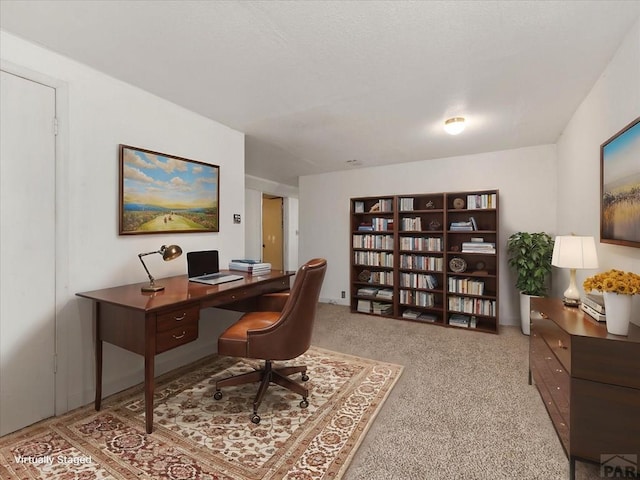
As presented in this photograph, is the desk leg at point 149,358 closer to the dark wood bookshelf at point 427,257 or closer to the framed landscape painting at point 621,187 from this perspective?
the framed landscape painting at point 621,187

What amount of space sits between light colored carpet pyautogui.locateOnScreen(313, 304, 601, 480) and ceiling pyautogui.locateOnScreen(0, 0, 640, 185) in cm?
231

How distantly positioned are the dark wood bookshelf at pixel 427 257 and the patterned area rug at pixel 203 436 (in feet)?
6.67

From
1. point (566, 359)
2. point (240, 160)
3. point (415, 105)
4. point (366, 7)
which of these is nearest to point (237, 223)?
point (240, 160)

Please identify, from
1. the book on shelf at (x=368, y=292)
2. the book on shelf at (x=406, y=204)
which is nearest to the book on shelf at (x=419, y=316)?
the book on shelf at (x=368, y=292)

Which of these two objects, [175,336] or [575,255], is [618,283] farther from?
[175,336]

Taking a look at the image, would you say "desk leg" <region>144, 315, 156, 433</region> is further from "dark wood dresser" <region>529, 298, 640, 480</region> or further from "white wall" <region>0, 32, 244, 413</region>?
"dark wood dresser" <region>529, 298, 640, 480</region>

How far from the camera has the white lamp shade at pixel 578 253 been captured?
1891mm

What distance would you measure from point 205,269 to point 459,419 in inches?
86.8

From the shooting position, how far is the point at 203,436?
68.2 inches

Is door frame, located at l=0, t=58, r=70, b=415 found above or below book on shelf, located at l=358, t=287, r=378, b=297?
above

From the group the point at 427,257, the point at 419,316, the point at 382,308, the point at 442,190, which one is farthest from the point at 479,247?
the point at 382,308

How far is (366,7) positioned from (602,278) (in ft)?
5.93

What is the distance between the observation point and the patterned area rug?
148 cm

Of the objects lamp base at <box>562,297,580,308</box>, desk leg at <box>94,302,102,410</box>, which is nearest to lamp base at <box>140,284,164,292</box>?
desk leg at <box>94,302,102,410</box>
